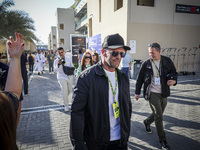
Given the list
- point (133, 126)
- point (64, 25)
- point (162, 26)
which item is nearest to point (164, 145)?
point (133, 126)

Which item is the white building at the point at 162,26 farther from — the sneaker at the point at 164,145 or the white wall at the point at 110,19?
the sneaker at the point at 164,145

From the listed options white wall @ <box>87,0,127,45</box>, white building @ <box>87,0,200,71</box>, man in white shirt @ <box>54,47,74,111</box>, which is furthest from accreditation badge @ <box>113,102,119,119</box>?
white wall @ <box>87,0,127,45</box>

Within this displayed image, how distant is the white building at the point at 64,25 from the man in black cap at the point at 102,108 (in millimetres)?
37667

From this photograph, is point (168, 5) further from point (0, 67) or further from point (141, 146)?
point (0, 67)

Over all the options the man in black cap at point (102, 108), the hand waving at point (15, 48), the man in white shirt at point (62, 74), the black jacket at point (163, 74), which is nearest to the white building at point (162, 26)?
the man in white shirt at point (62, 74)

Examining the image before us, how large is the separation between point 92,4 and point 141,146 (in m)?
19.3

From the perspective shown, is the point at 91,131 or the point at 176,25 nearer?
the point at 91,131

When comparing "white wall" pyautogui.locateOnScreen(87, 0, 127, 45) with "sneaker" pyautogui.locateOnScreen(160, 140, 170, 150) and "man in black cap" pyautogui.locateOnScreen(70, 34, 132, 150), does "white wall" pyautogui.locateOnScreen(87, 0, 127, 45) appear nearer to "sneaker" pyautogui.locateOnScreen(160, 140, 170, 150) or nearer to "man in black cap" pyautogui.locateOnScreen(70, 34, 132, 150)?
"sneaker" pyautogui.locateOnScreen(160, 140, 170, 150)

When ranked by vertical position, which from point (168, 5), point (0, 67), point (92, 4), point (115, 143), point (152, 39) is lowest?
point (115, 143)

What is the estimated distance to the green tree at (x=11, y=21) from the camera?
14.6 meters

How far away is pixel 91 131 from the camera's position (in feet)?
6.09

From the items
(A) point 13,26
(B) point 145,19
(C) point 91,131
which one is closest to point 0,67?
(C) point 91,131

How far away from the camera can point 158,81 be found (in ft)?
11.0

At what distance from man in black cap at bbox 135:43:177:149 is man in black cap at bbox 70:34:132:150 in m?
1.52
